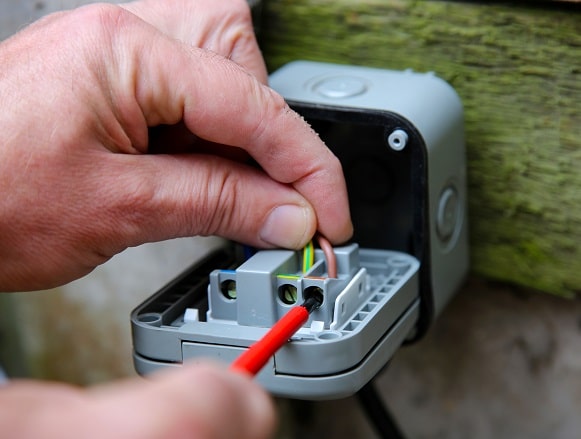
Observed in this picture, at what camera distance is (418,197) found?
85 centimetres

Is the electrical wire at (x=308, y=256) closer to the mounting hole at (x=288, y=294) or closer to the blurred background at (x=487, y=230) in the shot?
the mounting hole at (x=288, y=294)

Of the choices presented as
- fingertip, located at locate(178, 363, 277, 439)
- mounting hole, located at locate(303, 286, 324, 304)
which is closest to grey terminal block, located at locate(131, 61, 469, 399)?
mounting hole, located at locate(303, 286, 324, 304)

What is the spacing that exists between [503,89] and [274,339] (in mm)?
445

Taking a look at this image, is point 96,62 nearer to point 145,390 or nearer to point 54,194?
point 54,194

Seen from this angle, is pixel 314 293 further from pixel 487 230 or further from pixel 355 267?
pixel 487 230

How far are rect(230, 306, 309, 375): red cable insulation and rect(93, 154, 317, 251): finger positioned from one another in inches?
4.6

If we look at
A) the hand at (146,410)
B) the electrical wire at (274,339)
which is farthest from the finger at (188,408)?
the electrical wire at (274,339)

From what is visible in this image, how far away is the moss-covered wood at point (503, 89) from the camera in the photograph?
90 centimetres

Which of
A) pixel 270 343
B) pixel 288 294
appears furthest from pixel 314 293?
pixel 270 343

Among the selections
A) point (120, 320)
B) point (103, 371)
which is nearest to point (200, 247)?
point (120, 320)

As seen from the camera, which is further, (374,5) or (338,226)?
(374,5)

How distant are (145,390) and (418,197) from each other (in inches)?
20.1

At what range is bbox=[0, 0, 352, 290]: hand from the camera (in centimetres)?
71

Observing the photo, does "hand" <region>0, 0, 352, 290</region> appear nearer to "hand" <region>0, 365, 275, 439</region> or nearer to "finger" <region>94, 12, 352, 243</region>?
"finger" <region>94, 12, 352, 243</region>
